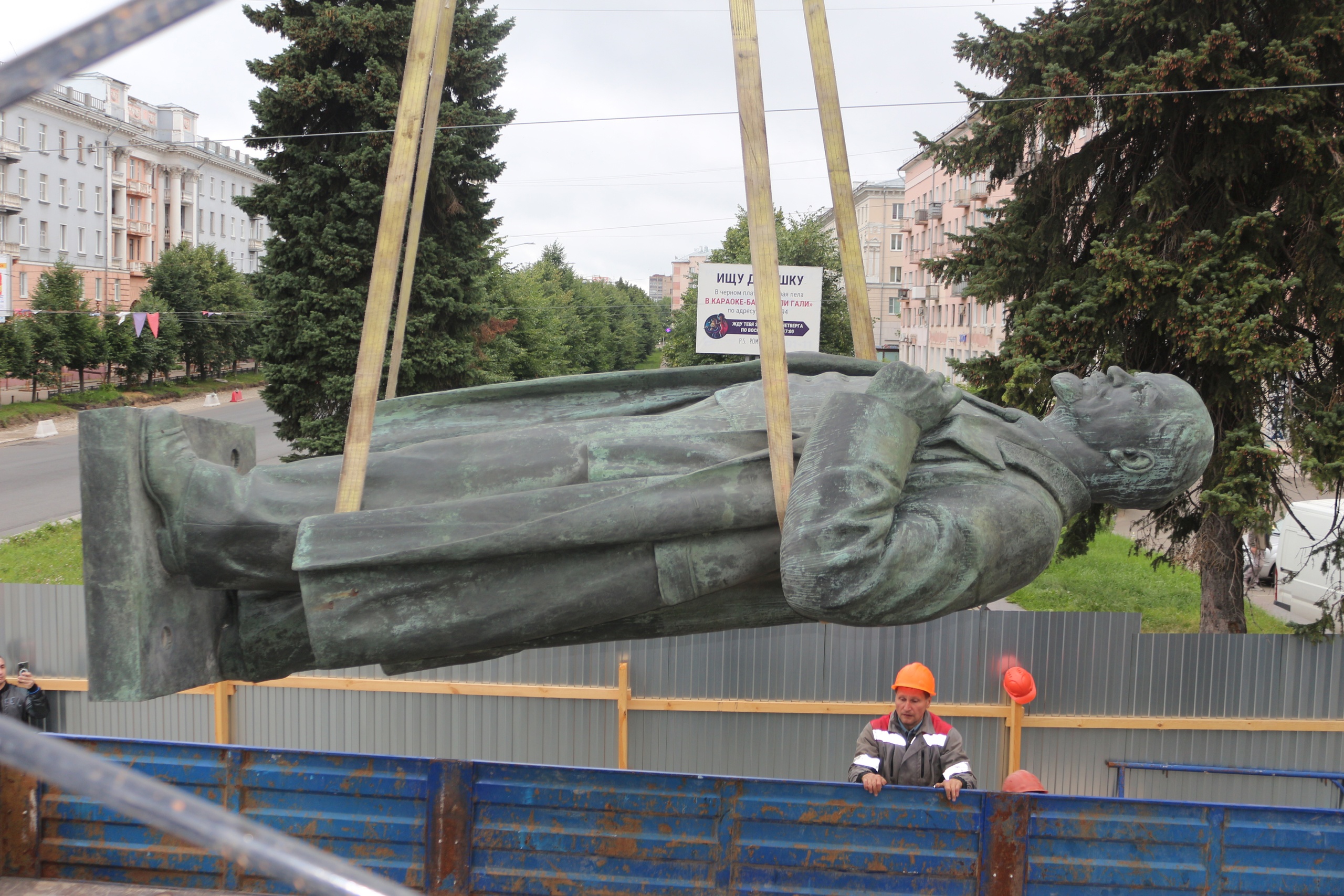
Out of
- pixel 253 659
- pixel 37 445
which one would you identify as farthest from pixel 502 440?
pixel 37 445

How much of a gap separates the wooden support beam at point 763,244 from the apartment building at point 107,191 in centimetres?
2796

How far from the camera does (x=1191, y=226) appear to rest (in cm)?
965

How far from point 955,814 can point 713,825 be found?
1.21 meters

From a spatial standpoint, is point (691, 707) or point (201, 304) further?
point (201, 304)

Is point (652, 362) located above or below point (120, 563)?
above

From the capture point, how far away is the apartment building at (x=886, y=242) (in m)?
60.6

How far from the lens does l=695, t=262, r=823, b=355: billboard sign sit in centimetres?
1719

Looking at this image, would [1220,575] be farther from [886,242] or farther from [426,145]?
[886,242]

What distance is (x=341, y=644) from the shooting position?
2.80m

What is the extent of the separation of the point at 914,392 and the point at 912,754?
3.05m

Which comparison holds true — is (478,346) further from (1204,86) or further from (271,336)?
(1204,86)

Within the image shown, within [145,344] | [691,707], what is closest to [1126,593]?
[691,707]

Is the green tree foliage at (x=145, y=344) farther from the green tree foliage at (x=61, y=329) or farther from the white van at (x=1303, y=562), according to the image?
the white van at (x=1303, y=562)

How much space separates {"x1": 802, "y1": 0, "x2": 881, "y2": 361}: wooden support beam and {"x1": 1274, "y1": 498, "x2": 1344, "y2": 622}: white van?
1289 cm
